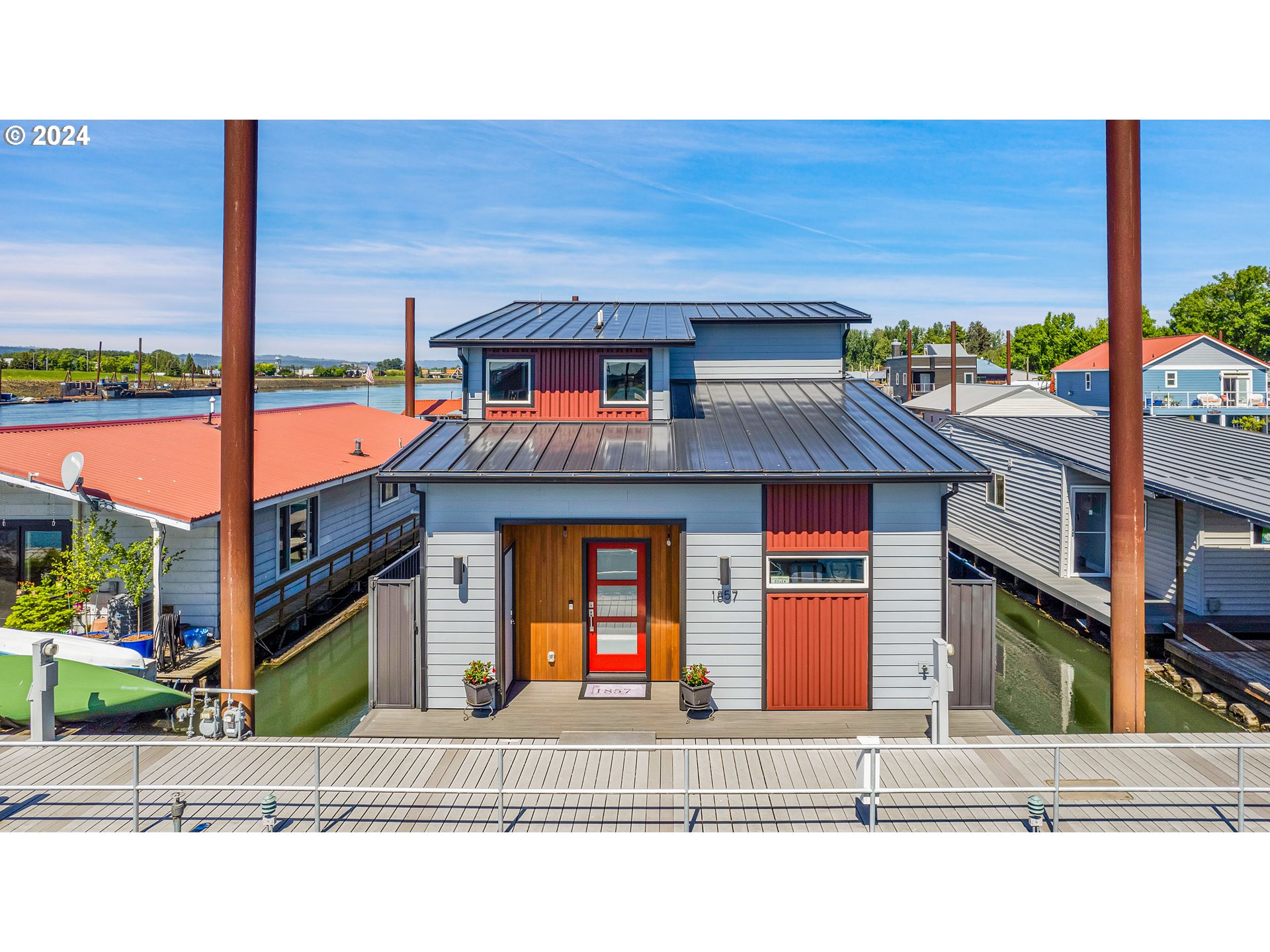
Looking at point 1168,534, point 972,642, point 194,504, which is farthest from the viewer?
point 1168,534

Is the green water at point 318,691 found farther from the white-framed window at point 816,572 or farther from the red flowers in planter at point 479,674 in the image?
the white-framed window at point 816,572

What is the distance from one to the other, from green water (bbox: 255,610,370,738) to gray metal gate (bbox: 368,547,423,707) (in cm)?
153

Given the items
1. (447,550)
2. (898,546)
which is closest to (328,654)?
(447,550)

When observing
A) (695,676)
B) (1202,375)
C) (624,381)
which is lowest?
(695,676)

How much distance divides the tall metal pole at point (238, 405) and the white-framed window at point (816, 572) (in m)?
6.67

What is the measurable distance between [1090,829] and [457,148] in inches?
1056

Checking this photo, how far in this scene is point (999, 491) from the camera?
68.5 feet

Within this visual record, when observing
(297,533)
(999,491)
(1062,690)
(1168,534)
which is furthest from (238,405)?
(999,491)

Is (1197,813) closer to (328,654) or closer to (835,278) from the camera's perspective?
(328,654)

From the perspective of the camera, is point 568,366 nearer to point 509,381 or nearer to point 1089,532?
point 509,381

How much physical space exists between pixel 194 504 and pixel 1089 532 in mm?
19132

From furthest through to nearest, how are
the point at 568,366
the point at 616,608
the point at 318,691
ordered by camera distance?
the point at 318,691 → the point at 568,366 → the point at 616,608

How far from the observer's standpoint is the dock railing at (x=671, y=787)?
21.1ft

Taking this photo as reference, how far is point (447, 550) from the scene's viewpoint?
9.51m
